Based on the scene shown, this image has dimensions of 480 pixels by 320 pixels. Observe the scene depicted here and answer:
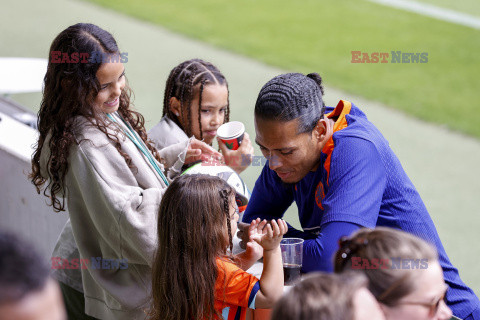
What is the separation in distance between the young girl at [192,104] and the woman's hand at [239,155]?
30 cm

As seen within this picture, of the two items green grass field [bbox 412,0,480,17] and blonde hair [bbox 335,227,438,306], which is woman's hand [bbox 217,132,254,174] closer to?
blonde hair [bbox 335,227,438,306]

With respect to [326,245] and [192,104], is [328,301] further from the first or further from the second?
[192,104]

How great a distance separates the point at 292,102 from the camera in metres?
2.47

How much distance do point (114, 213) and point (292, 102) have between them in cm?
87

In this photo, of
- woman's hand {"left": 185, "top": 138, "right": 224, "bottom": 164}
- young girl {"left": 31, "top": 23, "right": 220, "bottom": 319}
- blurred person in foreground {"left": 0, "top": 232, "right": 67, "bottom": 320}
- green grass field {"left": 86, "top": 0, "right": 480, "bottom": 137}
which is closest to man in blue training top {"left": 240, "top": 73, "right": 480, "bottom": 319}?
young girl {"left": 31, "top": 23, "right": 220, "bottom": 319}

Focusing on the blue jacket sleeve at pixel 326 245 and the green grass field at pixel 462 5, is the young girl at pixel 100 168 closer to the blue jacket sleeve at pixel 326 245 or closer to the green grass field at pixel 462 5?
the blue jacket sleeve at pixel 326 245

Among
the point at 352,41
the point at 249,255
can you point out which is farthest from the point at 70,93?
the point at 352,41

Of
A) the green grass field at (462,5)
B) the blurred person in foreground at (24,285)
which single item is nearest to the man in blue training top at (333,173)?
the blurred person in foreground at (24,285)

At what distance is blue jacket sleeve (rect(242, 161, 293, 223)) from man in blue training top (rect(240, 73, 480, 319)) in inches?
3.5

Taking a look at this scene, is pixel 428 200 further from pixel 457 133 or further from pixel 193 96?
pixel 193 96

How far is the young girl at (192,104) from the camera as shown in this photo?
11.3ft

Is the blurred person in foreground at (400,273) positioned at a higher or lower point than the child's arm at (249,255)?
higher

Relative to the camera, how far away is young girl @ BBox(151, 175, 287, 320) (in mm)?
2277

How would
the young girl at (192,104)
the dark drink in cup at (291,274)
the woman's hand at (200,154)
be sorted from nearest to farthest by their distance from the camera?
the dark drink in cup at (291,274), the woman's hand at (200,154), the young girl at (192,104)
